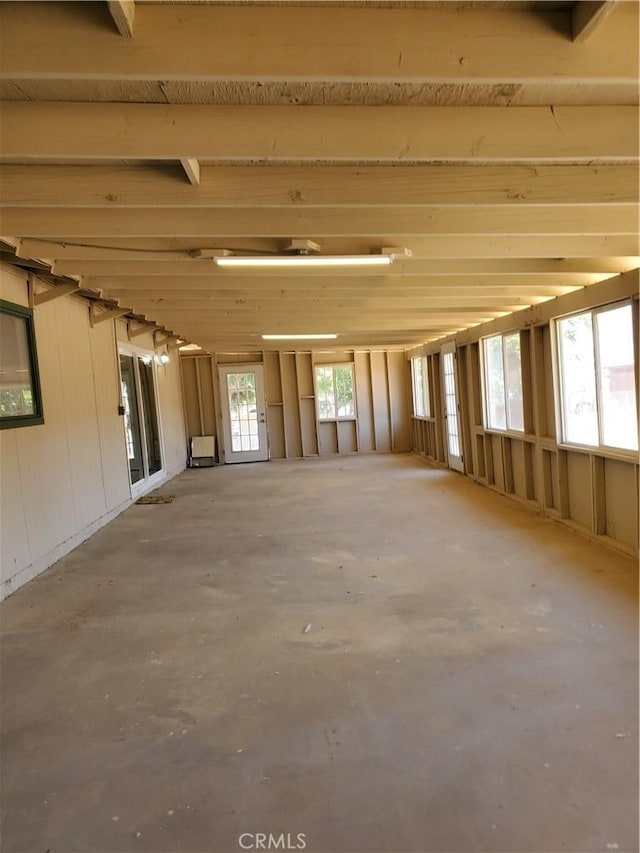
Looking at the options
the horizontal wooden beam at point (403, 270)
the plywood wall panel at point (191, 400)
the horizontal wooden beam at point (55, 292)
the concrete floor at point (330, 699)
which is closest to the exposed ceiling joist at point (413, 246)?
the horizontal wooden beam at point (403, 270)

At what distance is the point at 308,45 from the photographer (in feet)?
5.45

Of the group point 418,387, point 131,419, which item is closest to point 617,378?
point 131,419

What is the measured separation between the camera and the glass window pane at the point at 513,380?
20.5ft

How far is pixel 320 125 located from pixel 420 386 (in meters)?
9.04

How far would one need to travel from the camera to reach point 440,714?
221 centimetres

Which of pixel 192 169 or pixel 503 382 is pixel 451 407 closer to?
pixel 503 382

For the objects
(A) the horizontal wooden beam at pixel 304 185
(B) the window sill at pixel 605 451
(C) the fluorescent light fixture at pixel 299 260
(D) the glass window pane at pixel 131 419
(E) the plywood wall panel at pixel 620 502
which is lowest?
(E) the plywood wall panel at pixel 620 502

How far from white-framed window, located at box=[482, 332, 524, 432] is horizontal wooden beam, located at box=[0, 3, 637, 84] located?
460cm

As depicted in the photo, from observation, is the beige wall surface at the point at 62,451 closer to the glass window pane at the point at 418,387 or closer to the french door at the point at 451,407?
the french door at the point at 451,407

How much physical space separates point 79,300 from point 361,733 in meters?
5.22

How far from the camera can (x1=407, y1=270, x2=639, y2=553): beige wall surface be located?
4.23 metres

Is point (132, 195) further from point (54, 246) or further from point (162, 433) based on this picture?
point (162, 433)

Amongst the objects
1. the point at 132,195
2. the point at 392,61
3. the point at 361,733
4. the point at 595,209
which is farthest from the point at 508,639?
the point at 132,195

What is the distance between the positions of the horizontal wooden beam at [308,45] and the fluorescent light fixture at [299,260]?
1.83 metres
